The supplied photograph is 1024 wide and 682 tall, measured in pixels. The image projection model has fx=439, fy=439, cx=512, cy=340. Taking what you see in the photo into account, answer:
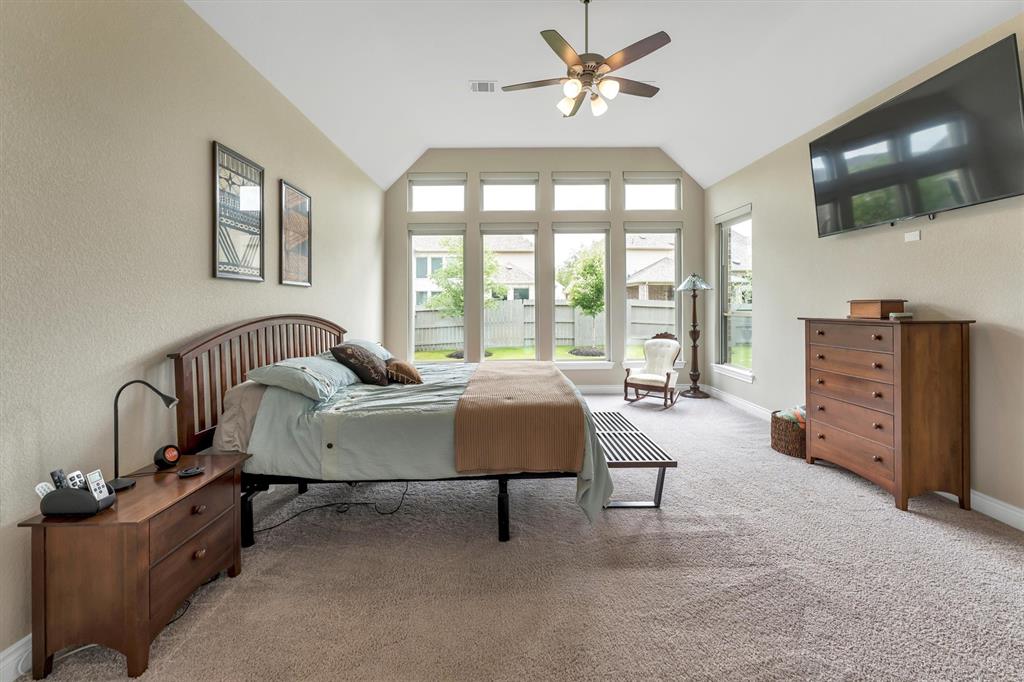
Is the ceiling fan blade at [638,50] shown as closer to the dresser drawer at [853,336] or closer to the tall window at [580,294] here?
the dresser drawer at [853,336]

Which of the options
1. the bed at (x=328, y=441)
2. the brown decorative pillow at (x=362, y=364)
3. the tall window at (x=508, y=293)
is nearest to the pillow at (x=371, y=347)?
the brown decorative pillow at (x=362, y=364)

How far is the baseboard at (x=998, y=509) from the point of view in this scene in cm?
249

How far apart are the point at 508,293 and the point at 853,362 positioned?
165 inches

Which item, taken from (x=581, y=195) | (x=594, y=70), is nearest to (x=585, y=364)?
(x=581, y=195)

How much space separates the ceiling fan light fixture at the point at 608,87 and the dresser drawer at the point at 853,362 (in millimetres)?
2457

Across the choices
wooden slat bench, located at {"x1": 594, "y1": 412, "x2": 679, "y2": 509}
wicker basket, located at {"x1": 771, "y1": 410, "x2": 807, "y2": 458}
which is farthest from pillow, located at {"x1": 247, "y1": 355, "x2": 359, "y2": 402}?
wicker basket, located at {"x1": 771, "y1": 410, "x2": 807, "y2": 458}

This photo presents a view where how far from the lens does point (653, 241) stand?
6.41 meters

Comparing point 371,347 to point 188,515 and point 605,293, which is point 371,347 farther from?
point 605,293

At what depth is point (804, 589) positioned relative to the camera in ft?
6.42

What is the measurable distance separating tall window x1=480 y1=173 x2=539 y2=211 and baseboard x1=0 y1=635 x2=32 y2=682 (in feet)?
18.7

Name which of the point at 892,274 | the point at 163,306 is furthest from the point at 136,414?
the point at 892,274

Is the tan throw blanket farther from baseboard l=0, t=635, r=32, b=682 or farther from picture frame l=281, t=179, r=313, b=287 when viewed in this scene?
picture frame l=281, t=179, r=313, b=287

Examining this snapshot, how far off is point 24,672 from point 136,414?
98cm

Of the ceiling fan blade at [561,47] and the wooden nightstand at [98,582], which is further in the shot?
the ceiling fan blade at [561,47]
